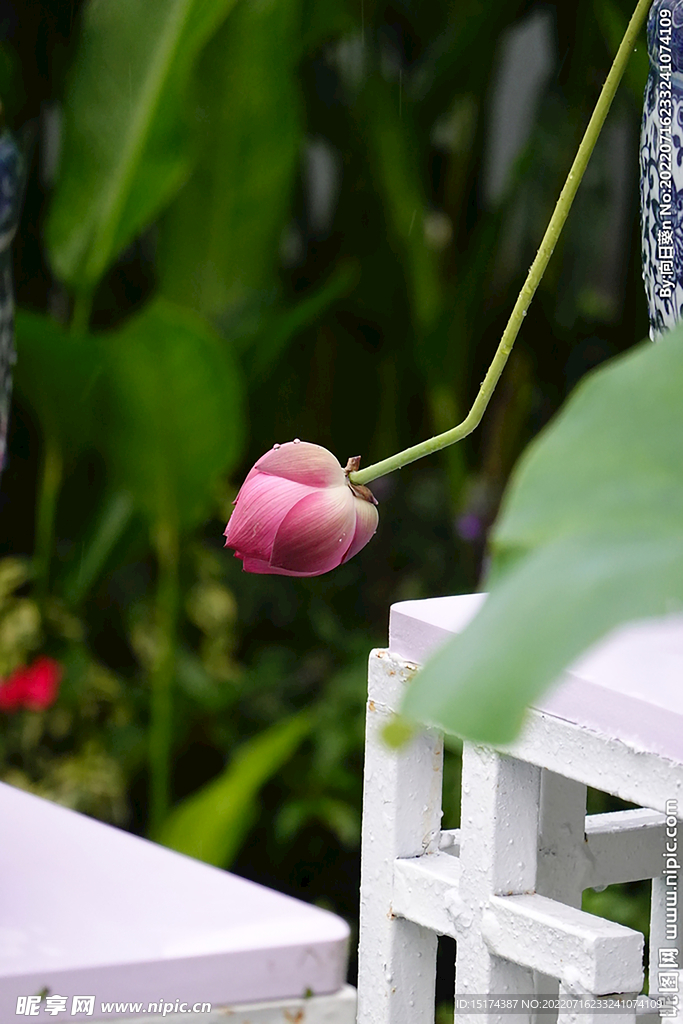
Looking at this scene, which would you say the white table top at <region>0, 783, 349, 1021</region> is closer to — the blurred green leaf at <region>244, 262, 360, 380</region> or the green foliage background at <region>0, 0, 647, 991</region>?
the green foliage background at <region>0, 0, 647, 991</region>

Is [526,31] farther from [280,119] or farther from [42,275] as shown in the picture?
[42,275]

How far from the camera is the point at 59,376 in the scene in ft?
3.53

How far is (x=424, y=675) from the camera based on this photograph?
0.10 meters

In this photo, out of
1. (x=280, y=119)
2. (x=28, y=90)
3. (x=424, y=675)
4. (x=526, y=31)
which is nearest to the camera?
(x=424, y=675)

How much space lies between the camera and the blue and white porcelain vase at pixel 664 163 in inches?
11.9

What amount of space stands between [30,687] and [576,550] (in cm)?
110

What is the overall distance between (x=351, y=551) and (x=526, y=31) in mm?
1555

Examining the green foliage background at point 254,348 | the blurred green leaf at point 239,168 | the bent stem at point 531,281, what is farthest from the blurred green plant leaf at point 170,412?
the bent stem at point 531,281

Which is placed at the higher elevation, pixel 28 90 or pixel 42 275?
pixel 28 90

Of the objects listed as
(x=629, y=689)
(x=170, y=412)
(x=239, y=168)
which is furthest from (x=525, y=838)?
(x=239, y=168)

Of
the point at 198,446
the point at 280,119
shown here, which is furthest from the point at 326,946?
the point at 280,119

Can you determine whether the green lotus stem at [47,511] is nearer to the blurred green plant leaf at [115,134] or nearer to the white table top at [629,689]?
the blurred green plant leaf at [115,134]

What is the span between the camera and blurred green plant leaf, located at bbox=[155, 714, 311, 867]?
105 centimetres

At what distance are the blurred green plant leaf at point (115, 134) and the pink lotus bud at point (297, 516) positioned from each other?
83 cm
